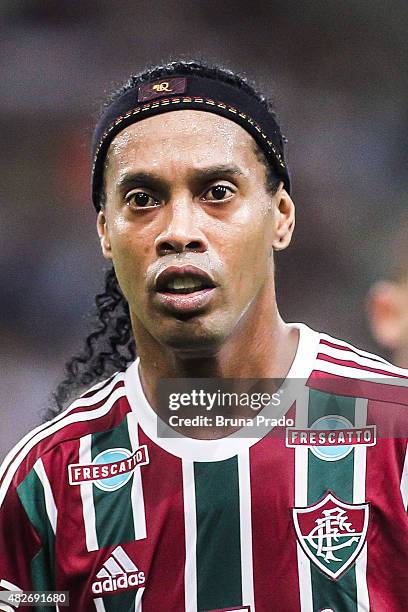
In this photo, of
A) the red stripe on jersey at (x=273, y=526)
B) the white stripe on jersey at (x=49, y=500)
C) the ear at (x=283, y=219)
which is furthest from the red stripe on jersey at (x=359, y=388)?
the white stripe on jersey at (x=49, y=500)

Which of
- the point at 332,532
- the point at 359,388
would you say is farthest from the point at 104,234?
the point at 332,532

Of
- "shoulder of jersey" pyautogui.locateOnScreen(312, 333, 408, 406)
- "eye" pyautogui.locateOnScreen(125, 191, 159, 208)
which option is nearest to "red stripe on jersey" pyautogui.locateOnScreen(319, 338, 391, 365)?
"shoulder of jersey" pyautogui.locateOnScreen(312, 333, 408, 406)

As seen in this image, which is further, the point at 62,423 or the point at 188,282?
the point at 62,423

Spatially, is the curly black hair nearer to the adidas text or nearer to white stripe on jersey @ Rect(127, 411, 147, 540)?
white stripe on jersey @ Rect(127, 411, 147, 540)

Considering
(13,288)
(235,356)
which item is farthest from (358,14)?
Answer: (13,288)

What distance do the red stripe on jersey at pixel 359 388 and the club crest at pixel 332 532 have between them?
0.16 m

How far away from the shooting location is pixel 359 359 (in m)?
1.25

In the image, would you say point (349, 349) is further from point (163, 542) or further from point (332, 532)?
point (163, 542)

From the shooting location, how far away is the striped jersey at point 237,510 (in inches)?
45.6

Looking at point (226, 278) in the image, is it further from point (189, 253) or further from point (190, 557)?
point (190, 557)

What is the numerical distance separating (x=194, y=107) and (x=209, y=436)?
1.60ft

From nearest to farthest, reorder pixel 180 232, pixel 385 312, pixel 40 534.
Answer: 1. pixel 180 232
2. pixel 40 534
3. pixel 385 312

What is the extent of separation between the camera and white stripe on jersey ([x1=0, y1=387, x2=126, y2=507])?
1.27m

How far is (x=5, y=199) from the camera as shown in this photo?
4.62 feet
